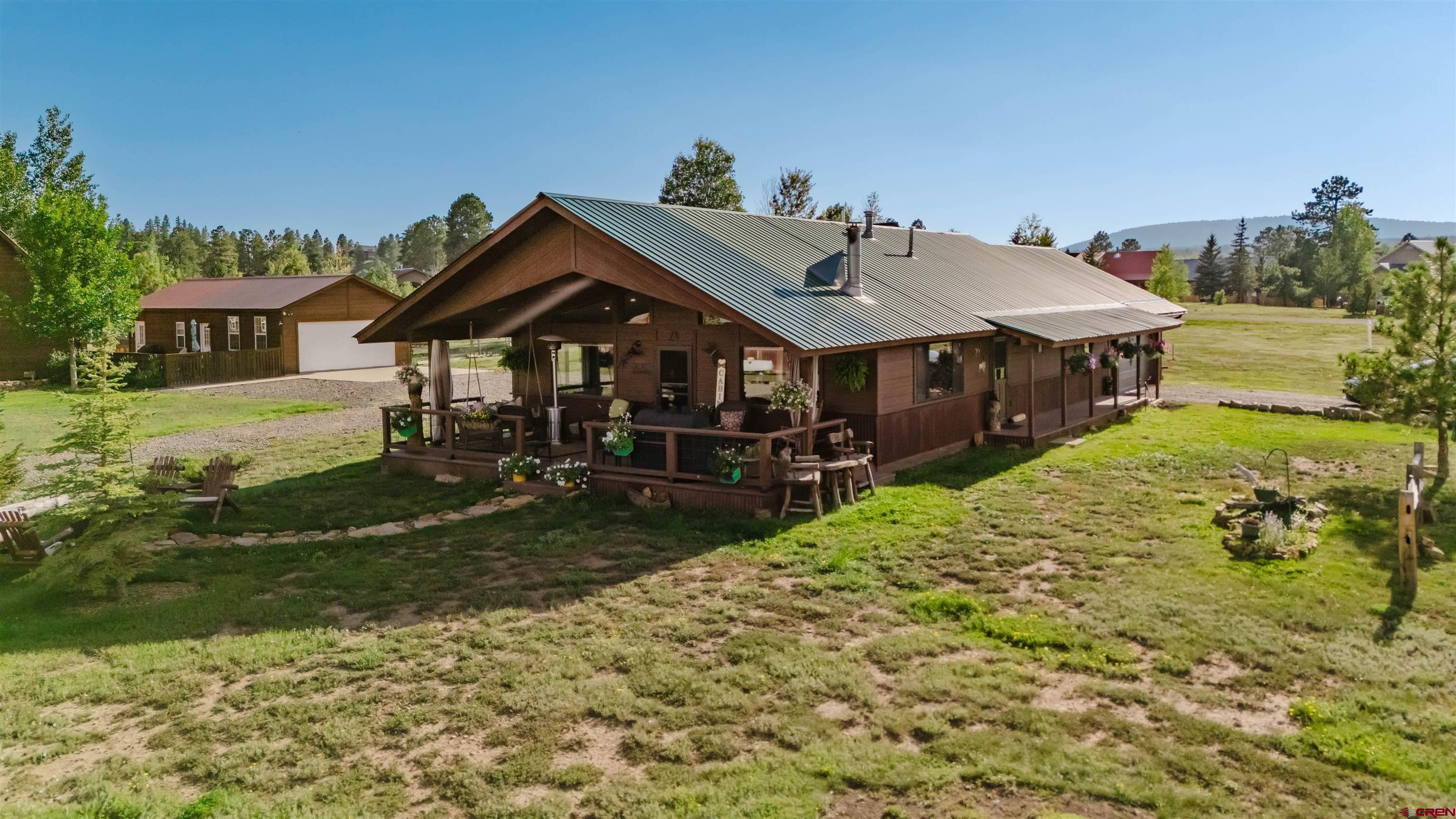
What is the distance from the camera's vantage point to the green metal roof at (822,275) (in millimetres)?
14008

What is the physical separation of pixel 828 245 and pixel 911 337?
18.7ft

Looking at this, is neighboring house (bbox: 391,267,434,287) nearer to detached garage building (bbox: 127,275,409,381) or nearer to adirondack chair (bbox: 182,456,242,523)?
detached garage building (bbox: 127,275,409,381)

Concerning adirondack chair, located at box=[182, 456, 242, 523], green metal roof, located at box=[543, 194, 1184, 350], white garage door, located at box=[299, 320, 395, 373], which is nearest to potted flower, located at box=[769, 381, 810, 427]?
green metal roof, located at box=[543, 194, 1184, 350]

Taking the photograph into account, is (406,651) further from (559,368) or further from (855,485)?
(559,368)

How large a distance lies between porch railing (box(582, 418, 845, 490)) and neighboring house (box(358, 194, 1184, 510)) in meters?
0.03

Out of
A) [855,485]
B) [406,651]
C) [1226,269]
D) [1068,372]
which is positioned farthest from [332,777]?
[1226,269]

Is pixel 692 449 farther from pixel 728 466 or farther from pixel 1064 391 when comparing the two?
pixel 1064 391

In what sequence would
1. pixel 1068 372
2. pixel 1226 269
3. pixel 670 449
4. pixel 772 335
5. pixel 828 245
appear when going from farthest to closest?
pixel 1226 269 → pixel 1068 372 → pixel 828 245 → pixel 670 449 → pixel 772 335

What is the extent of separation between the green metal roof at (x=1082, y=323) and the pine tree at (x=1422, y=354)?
5228 mm

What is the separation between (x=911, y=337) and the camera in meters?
15.1

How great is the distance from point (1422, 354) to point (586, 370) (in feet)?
45.2

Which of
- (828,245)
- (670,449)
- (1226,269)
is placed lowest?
(670,449)

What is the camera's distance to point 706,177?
58.5m

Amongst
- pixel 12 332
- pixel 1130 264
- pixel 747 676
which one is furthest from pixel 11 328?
pixel 1130 264
